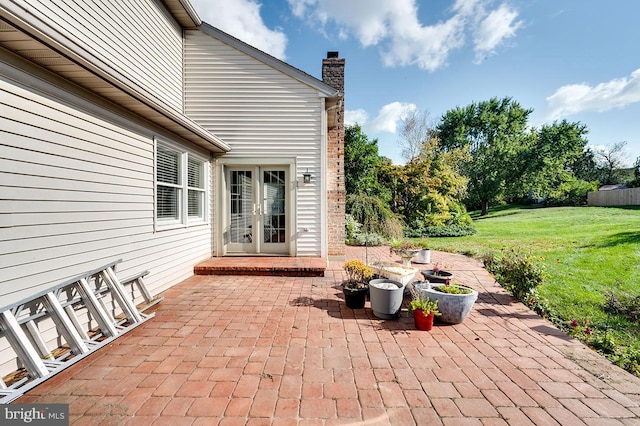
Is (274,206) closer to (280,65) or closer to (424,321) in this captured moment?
(280,65)

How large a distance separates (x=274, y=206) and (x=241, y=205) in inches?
32.9

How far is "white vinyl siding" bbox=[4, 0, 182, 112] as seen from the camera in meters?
2.62

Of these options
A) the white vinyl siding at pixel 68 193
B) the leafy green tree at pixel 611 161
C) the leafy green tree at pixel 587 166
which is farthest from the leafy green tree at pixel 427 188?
the leafy green tree at pixel 611 161

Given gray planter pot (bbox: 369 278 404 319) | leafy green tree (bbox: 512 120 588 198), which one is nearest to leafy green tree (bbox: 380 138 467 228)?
gray planter pot (bbox: 369 278 404 319)

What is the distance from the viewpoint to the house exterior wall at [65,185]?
7.84 ft

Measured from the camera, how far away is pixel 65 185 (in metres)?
2.92

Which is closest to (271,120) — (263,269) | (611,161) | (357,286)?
(263,269)

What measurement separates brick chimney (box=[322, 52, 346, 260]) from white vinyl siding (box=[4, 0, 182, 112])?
387cm

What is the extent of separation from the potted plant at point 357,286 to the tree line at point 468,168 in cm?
776

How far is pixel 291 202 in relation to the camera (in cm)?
663

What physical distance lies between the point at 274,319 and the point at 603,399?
10.5 feet

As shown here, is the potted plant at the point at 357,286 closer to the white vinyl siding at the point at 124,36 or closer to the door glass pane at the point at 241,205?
the door glass pane at the point at 241,205

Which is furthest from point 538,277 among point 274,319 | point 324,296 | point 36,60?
point 36,60

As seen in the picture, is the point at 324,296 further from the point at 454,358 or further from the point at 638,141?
the point at 638,141
